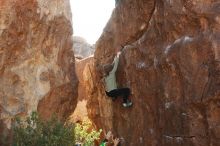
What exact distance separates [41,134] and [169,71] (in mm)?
3807

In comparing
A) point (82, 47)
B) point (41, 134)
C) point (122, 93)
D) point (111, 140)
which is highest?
point (82, 47)

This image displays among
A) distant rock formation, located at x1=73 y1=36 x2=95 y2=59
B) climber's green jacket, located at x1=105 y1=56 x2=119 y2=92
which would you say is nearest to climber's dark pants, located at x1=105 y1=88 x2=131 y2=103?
climber's green jacket, located at x1=105 y1=56 x2=119 y2=92

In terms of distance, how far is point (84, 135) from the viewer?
1442 cm

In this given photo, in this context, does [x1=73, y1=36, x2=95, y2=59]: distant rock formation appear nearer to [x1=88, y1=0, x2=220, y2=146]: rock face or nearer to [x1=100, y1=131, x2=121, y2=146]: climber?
[x1=88, y1=0, x2=220, y2=146]: rock face

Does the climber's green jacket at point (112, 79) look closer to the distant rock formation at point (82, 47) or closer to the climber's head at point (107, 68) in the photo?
the climber's head at point (107, 68)

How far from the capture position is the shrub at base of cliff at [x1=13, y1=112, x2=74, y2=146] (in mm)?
10281

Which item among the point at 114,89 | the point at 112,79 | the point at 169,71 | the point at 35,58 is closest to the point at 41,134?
the point at 35,58

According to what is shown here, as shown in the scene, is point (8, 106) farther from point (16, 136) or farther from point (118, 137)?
point (118, 137)

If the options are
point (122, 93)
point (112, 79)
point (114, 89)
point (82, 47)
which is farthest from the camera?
point (82, 47)

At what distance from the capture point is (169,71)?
11.5 m

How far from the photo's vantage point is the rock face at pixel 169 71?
10195mm

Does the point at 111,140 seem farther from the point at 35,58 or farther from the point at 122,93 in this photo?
the point at 35,58

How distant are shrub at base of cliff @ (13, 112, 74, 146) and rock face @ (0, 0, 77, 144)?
119cm

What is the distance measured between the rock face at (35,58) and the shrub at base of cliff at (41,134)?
3.89ft
